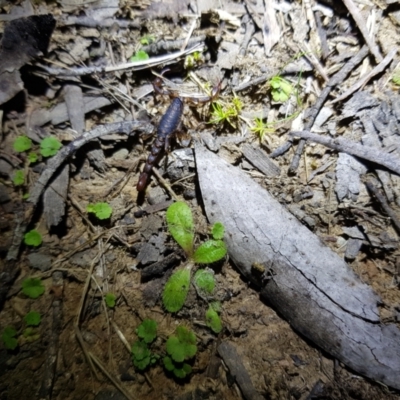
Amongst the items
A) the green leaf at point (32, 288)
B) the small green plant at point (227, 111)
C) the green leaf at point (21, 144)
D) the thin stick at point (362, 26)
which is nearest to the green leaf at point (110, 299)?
the green leaf at point (32, 288)

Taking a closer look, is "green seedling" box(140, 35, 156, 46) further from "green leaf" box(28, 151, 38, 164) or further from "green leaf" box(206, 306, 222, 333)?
"green leaf" box(206, 306, 222, 333)

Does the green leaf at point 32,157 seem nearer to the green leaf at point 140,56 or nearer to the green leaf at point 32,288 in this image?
the green leaf at point 32,288

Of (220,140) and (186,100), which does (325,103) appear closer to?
(220,140)

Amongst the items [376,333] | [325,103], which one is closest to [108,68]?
[325,103]

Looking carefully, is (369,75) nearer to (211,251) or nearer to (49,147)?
(211,251)

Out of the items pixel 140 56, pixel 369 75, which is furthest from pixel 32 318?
pixel 369 75

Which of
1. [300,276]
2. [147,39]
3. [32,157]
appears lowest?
[300,276]
